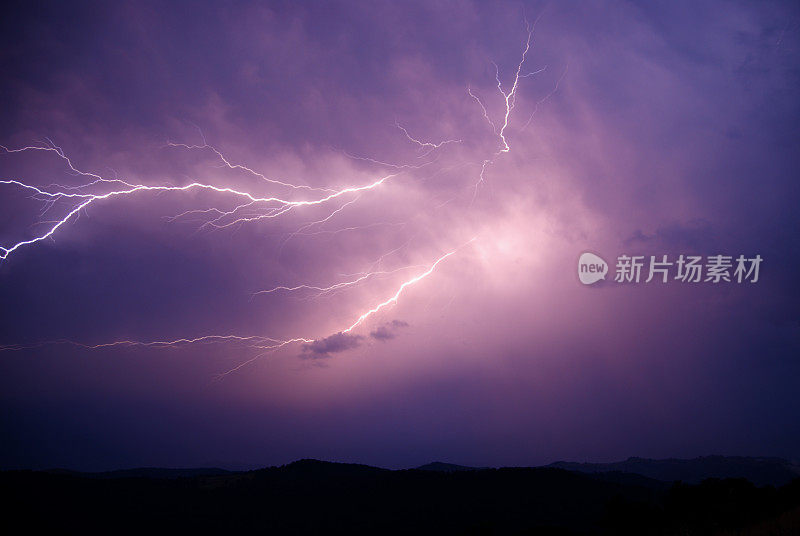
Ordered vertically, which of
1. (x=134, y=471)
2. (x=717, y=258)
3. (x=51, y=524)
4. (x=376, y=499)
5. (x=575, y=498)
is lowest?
(x=134, y=471)

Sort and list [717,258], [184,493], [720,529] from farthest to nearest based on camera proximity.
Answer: [184,493]
[717,258]
[720,529]

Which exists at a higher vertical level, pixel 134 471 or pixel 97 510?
pixel 97 510

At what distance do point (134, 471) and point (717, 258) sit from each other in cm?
4321

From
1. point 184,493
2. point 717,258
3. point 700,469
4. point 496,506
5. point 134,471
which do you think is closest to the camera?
point 717,258

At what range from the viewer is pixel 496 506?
17.4m

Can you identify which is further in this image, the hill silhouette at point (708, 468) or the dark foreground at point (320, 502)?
the hill silhouette at point (708, 468)

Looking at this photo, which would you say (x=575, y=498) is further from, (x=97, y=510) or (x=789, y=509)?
(x=97, y=510)

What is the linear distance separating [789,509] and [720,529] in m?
1.08

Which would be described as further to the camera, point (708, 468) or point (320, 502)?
point (708, 468)

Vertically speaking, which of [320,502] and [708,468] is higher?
[708,468]

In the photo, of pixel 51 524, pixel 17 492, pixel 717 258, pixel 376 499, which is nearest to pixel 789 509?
pixel 717 258

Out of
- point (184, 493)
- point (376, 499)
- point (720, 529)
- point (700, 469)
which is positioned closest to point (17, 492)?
point (184, 493)

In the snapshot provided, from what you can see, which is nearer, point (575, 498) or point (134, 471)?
point (575, 498)

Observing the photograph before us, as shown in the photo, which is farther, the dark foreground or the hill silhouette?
the hill silhouette
